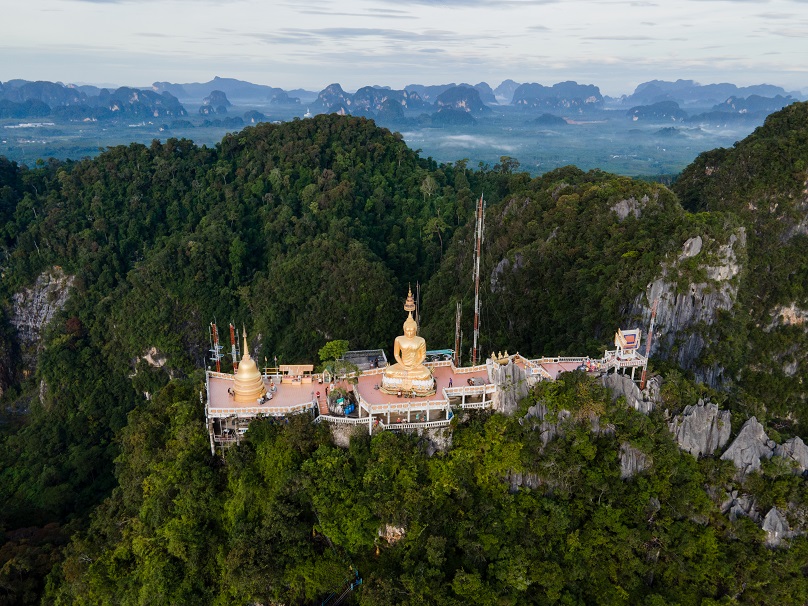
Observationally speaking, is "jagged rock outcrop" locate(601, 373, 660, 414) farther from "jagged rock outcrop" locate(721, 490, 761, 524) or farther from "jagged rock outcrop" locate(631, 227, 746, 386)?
"jagged rock outcrop" locate(631, 227, 746, 386)

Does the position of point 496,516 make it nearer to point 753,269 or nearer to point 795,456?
point 795,456

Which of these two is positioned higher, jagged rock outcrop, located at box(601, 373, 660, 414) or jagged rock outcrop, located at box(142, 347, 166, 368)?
jagged rock outcrop, located at box(601, 373, 660, 414)

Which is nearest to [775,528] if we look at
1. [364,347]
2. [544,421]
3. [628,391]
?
[628,391]

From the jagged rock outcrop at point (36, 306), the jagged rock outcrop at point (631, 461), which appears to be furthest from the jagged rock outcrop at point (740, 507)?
the jagged rock outcrop at point (36, 306)

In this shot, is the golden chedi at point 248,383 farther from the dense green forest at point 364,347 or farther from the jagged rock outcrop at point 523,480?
the jagged rock outcrop at point 523,480

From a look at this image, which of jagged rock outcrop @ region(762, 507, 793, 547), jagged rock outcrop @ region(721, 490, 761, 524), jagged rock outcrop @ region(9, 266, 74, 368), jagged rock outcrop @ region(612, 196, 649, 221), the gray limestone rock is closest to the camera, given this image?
jagged rock outcrop @ region(762, 507, 793, 547)

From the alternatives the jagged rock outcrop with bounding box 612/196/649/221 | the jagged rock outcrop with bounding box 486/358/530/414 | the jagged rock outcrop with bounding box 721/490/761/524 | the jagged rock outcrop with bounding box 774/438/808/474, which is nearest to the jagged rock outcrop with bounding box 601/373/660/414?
the jagged rock outcrop with bounding box 486/358/530/414

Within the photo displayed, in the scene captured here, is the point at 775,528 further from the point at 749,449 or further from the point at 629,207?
the point at 629,207
